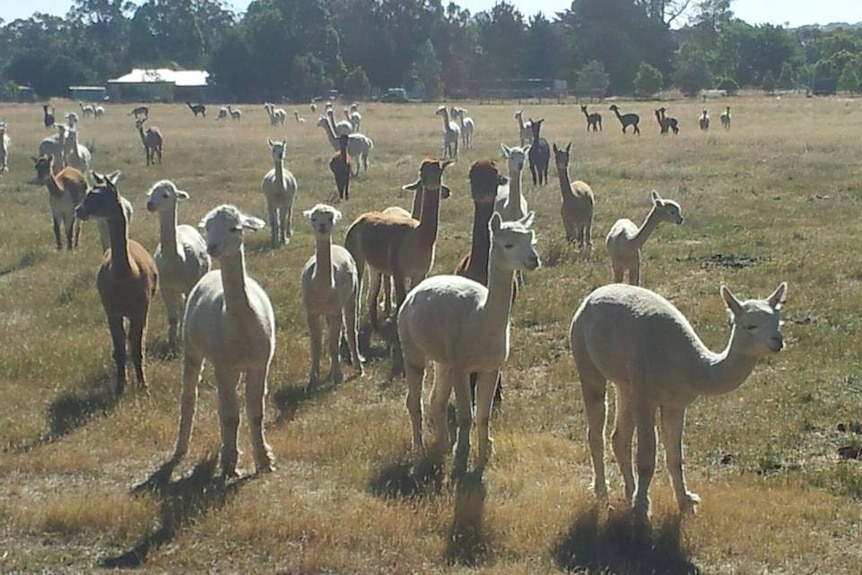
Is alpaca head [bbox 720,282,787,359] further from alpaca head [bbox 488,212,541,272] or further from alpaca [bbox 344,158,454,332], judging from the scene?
alpaca [bbox 344,158,454,332]

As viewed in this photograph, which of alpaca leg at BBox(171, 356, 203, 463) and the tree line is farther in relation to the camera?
the tree line

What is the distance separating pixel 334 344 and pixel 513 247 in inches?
152

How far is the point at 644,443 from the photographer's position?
6.74 meters

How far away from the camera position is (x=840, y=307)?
492 inches

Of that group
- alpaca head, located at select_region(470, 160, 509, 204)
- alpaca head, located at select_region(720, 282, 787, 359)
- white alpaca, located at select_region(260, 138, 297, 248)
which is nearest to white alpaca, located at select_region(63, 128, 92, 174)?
white alpaca, located at select_region(260, 138, 297, 248)

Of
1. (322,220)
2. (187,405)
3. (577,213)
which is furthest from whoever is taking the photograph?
(577,213)

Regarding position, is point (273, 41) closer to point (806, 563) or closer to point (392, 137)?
point (392, 137)

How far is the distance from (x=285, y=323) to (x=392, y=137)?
97.3 ft

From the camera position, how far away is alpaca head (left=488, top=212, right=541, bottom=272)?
7.38 meters

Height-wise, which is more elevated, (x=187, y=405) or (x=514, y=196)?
(x=514, y=196)

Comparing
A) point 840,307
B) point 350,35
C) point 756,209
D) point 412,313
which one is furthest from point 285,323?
point 350,35

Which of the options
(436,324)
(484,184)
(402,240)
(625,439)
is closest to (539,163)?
(402,240)

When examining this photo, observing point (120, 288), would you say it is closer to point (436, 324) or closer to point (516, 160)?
point (436, 324)

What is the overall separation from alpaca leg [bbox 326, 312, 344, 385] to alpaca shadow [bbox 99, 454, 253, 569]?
8.27 ft
